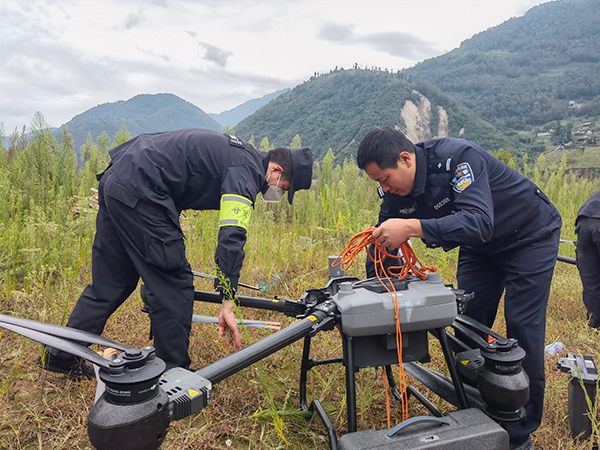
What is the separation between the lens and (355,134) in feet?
145

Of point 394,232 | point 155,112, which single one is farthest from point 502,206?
point 155,112

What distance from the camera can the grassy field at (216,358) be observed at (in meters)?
2.21

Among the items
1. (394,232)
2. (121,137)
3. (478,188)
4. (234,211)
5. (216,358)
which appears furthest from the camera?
(121,137)

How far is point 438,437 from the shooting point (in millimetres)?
1454

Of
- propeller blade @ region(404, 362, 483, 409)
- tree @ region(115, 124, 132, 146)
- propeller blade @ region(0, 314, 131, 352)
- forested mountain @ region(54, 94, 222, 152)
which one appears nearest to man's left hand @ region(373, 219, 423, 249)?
propeller blade @ region(404, 362, 483, 409)

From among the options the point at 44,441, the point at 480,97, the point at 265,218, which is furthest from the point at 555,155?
the point at 44,441

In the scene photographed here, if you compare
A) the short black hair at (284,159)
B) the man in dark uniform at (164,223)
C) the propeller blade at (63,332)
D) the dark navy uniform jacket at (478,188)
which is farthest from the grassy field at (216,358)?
the short black hair at (284,159)

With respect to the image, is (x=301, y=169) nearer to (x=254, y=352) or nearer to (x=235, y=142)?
(x=235, y=142)

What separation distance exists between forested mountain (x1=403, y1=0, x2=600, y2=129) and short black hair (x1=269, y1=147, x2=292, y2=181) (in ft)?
276

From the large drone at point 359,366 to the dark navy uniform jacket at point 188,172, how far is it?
81cm

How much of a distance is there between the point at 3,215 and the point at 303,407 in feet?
11.7

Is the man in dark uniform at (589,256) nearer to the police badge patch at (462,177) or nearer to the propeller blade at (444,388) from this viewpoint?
the police badge patch at (462,177)

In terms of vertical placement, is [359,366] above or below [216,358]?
above

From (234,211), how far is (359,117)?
53056 millimetres
